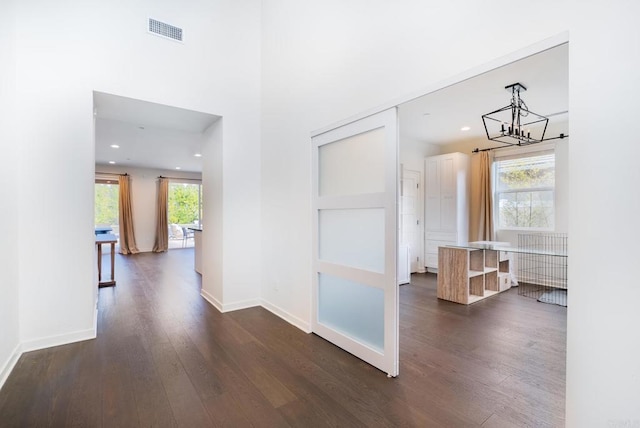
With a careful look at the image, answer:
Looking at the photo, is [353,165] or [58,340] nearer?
[353,165]

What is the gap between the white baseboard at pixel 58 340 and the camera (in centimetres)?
256

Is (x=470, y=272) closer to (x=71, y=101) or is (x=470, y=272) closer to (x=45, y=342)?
(x=45, y=342)

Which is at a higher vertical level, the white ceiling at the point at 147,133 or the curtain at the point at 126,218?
the white ceiling at the point at 147,133

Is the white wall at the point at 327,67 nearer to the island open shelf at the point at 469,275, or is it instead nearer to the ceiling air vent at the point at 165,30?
the ceiling air vent at the point at 165,30

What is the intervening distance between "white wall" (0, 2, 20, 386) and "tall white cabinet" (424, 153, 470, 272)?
5.61 meters

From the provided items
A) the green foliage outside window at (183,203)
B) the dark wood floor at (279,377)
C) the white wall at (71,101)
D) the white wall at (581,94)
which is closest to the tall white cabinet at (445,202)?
the dark wood floor at (279,377)

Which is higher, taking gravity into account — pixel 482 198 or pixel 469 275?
pixel 482 198

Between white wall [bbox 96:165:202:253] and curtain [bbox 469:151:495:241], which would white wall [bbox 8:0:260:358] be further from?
white wall [bbox 96:165:202:253]

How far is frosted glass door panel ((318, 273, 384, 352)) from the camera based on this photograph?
2.28 metres

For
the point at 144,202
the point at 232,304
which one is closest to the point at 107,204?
the point at 144,202

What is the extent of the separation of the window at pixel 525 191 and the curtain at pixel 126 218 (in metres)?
9.89

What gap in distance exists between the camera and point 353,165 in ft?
8.18

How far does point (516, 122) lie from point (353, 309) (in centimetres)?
283

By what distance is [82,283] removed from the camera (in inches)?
110
